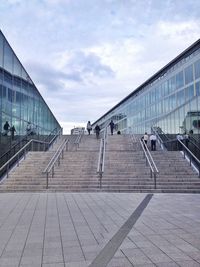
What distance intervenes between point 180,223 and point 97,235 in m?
1.98

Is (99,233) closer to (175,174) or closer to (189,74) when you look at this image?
(175,174)

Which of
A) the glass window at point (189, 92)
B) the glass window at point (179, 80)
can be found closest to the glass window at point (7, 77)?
the glass window at point (189, 92)

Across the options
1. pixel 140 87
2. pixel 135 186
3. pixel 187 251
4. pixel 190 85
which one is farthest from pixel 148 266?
pixel 140 87

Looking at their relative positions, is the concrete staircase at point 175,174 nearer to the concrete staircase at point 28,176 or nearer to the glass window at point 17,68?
the concrete staircase at point 28,176

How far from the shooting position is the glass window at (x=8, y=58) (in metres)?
14.6

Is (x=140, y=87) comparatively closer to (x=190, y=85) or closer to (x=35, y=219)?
(x=190, y=85)

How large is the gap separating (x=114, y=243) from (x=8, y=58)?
1274 centimetres

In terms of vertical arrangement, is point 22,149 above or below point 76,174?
above

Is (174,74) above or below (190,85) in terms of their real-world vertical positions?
above

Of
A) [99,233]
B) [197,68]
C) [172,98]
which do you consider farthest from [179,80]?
[99,233]

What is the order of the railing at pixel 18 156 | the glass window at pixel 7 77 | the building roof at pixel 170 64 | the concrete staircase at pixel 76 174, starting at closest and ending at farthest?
1. the concrete staircase at pixel 76 174
2. the railing at pixel 18 156
3. the glass window at pixel 7 77
4. the building roof at pixel 170 64

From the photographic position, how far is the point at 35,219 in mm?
6543

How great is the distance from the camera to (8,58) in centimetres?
1510

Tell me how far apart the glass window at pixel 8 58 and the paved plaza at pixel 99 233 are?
812 centimetres
